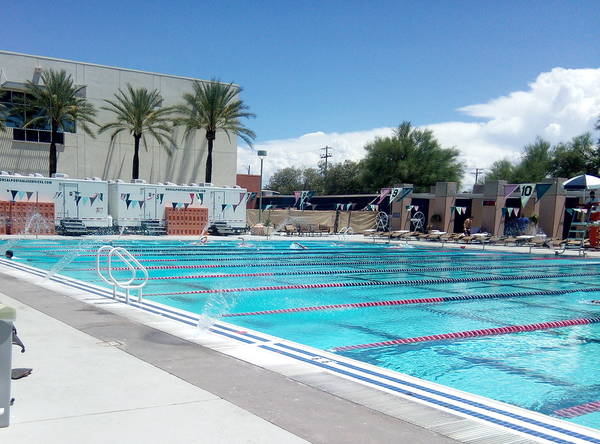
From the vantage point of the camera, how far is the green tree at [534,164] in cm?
5925

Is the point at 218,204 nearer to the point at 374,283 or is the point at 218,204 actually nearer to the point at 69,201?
the point at 69,201

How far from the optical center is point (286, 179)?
90.1 m

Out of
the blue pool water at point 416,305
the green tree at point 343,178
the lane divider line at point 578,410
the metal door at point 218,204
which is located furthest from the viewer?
the green tree at point 343,178

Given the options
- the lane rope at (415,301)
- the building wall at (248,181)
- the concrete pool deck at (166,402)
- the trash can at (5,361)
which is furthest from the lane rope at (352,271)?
the building wall at (248,181)

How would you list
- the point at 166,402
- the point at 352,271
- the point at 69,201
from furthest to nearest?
the point at 69,201, the point at 352,271, the point at 166,402

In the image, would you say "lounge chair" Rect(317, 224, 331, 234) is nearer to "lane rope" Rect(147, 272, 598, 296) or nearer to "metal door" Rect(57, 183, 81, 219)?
"metal door" Rect(57, 183, 81, 219)

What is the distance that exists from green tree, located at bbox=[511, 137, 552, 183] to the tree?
8.40 metres

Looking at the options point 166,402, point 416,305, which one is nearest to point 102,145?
point 416,305

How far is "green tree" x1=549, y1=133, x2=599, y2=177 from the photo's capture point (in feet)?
171

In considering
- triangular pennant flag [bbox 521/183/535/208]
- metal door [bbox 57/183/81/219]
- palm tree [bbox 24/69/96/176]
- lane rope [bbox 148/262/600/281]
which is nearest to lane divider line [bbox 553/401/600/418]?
lane rope [bbox 148/262/600/281]

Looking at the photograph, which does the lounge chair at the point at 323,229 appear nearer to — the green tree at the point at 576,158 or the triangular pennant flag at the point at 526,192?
the triangular pennant flag at the point at 526,192

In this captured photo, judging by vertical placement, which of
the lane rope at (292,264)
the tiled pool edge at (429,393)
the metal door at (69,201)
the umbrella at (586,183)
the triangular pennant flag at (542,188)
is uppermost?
the triangular pennant flag at (542,188)

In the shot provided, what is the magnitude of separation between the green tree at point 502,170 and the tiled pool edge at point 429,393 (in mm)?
60634

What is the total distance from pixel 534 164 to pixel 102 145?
44.9m
